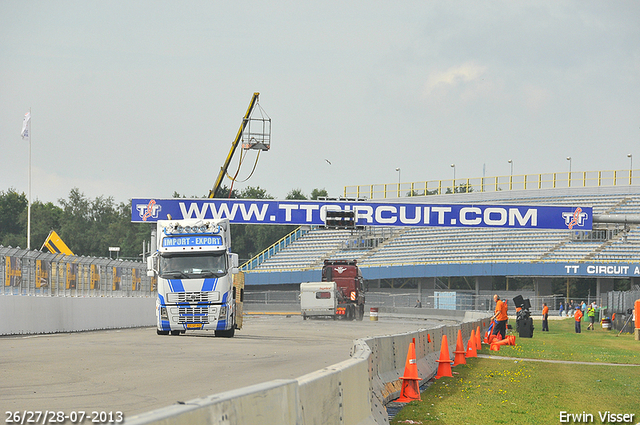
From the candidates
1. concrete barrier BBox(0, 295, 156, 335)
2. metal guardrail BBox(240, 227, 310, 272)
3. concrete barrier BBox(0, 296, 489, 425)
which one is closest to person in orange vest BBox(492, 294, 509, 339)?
concrete barrier BBox(0, 296, 489, 425)

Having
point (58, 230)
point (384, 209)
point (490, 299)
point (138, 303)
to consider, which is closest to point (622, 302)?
point (384, 209)

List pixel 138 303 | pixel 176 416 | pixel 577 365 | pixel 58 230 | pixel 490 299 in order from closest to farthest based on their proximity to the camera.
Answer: pixel 176 416
pixel 577 365
pixel 138 303
pixel 490 299
pixel 58 230

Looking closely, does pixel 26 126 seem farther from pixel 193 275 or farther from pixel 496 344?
pixel 496 344

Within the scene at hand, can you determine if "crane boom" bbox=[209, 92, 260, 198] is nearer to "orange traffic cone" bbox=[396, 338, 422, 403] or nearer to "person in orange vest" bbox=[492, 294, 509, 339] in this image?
"person in orange vest" bbox=[492, 294, 509, 339]

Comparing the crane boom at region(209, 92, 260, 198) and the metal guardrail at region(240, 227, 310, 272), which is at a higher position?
the crane boom at region(209, 92, 260, 198)

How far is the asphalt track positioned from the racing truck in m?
1.24

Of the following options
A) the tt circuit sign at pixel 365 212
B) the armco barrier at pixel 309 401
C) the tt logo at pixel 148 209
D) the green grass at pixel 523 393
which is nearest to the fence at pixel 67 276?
the tt logo at pixel 148 209

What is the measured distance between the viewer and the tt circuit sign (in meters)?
47.8

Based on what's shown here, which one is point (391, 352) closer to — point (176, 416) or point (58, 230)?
point (176, 416)

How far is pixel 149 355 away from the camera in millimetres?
17891

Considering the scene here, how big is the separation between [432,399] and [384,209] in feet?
118

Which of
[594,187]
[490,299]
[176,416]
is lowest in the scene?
[490,299]

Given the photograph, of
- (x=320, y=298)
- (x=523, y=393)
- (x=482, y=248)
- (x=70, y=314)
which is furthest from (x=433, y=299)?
(x=523, y=393)

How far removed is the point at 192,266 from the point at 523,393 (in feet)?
43.6
